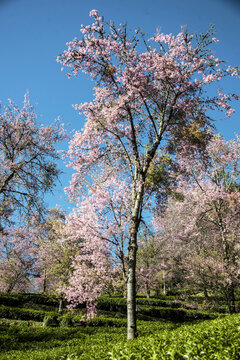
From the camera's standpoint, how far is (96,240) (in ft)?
28.9

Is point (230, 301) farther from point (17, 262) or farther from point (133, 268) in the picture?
point (17, 262)

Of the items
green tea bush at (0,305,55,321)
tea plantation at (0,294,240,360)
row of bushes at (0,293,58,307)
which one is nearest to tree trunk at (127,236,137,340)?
tea plantation at (0,294,240,360)

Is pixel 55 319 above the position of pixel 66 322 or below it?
below

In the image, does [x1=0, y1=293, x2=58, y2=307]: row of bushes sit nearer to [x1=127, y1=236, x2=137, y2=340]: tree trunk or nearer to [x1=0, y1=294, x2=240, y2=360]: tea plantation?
[x1=0, y1=294, x2=240, y2=360]: tea plantation

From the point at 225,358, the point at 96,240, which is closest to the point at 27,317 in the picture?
the point at 96,240

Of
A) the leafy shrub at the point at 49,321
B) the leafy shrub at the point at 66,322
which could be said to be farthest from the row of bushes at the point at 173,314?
the leafy shrub at the point at 49,321

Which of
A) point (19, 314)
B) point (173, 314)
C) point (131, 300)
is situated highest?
point (131, 300)

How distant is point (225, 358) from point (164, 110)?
706cm

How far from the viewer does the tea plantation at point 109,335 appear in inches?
135

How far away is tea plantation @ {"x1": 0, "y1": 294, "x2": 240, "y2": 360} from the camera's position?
3426mm

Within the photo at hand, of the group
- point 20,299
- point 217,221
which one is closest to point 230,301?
point 217,221

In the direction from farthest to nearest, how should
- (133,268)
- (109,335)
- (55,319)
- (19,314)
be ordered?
1. (19,314)
2. (55,319)
3. (109,335)
4. (133,268)

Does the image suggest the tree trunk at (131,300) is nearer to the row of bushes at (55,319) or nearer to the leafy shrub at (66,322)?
the row of bushes at (55,319)

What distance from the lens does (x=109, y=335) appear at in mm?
10648
